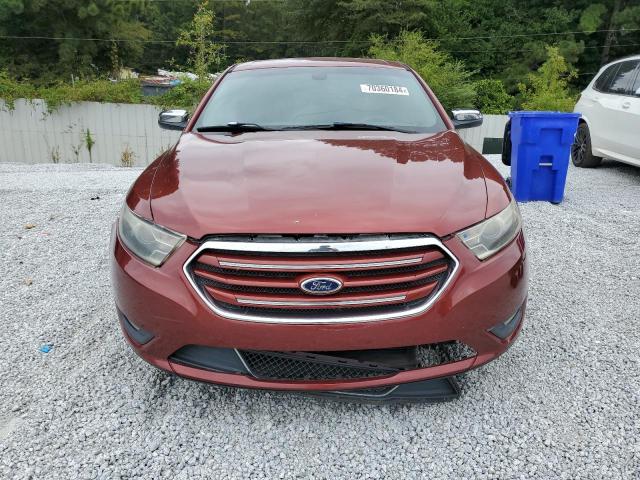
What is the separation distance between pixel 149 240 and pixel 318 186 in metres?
0.71

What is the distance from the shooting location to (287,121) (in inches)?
122

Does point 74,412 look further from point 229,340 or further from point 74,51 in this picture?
point 74,51

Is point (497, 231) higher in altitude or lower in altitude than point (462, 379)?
higher

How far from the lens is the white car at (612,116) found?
21.6 feet

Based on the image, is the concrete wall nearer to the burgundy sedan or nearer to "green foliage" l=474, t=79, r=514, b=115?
"green foliage" l=474, t=79, r=514, b=115

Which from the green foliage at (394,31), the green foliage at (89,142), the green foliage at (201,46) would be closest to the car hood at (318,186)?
the green foliage at (89,142)

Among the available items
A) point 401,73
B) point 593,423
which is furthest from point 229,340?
point 401,73

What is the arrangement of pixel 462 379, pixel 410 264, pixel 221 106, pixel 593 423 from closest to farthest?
pixel 410 264 → pixel 593 423 → pixel 462 379 → pixel 221 106

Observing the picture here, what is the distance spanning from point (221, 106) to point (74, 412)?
77.5 inches

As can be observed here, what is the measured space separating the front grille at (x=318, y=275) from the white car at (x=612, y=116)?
591 centimetres

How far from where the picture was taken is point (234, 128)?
9.93 ft

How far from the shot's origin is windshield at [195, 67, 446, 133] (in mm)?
3127

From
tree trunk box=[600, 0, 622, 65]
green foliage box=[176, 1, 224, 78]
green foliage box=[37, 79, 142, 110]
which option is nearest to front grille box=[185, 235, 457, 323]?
green foliage box=[37, 79, 142, 110]

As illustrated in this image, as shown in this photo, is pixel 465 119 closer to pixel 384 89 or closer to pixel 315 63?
pixel 384 89
